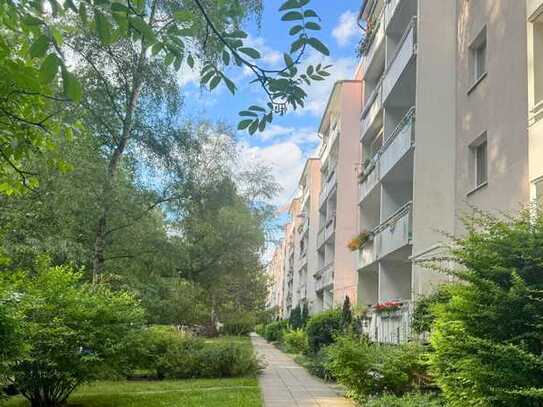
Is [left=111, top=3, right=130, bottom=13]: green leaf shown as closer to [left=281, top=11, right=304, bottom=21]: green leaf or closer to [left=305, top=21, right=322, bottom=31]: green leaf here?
[left=281, top=11, right=304, bottom=21]: green leaf

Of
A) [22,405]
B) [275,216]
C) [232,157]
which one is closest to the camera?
[22,405]

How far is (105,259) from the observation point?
2044cm

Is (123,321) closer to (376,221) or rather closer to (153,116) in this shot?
(153,116)

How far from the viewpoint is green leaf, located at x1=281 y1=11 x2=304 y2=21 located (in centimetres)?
286

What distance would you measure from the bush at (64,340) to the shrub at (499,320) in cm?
704

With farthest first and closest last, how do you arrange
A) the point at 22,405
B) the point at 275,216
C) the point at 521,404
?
the point at 275,216 → the point at 22,405 → the point at 521,404

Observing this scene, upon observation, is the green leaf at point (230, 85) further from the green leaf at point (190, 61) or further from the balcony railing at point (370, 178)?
the balcony railing at point (370, 178)

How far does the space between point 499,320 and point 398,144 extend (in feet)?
41.5

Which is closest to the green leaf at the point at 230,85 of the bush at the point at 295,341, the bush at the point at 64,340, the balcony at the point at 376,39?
the bush at the point at 64,340

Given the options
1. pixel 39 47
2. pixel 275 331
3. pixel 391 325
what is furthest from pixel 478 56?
pixel 275 331

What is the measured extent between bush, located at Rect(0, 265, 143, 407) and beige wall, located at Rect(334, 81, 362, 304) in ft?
67.0

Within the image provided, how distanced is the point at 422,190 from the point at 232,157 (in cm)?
1444

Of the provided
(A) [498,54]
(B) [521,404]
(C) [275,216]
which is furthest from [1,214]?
(C) [275,216]

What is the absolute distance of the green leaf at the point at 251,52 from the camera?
3.03 m
